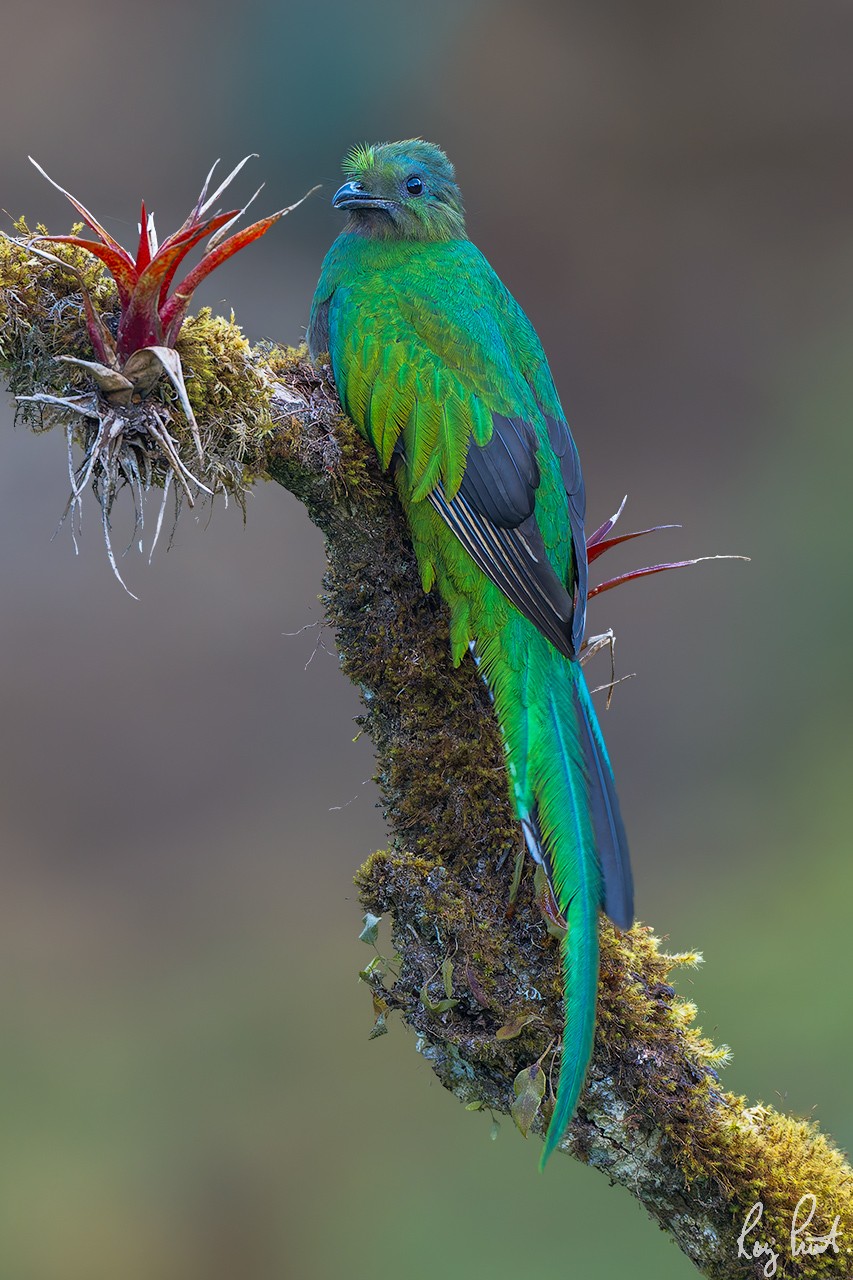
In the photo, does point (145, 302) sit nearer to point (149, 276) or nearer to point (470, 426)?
point (149, 276)

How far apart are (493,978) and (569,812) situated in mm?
290

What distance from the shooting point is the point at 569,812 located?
1.91m

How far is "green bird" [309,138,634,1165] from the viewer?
73.6 inches

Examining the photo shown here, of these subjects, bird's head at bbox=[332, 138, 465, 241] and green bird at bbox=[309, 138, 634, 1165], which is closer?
green bird at bbox=[309, 138, 634, 1165]

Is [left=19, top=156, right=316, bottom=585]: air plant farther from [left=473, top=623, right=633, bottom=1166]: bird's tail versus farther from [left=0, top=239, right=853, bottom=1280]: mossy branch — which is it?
[left=473, top=623, right=633, bottom=1166]: bird's tail

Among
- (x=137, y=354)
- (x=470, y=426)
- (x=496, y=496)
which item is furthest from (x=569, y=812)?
(x=137, y=354)

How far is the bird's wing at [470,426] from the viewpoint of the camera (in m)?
2.19

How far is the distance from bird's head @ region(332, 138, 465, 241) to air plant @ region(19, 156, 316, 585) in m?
0.85

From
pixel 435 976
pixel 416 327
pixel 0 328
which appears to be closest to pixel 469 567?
pixel 416 327

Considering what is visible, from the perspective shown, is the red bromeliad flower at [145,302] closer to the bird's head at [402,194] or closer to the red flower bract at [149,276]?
the red flower bract at [149,276]
